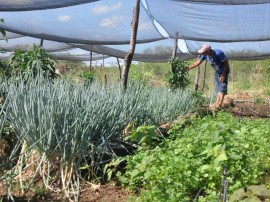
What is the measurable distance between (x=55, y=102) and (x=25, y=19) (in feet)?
18.0

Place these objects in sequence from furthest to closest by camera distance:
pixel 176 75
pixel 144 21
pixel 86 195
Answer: pixel 144 21
pixel 176 75
pixel 86 195

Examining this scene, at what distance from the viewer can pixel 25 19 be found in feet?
23.3

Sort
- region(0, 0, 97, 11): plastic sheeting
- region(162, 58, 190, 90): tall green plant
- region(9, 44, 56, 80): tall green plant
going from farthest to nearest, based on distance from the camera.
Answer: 1. region(162, 58, 190, 90): tall green plant
2. region(0, 0, 97, 11): plastic sheeting
3. region(9, 44, 56, 80): tall green plant

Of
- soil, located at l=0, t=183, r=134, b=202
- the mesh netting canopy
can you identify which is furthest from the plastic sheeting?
soil, located at l=0, t=183, r=134, b=202

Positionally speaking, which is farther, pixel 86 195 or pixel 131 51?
pixel 131 51

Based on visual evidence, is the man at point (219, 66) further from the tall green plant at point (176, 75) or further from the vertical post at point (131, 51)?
the vertical post at point (131, 51)

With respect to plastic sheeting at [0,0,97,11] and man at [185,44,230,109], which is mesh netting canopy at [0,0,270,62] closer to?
plastic sheeting at [0,0,97,11]

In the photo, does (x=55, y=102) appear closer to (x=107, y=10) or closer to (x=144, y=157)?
(x=144, y=157)

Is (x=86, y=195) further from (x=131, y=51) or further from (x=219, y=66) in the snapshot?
(x=219, y=66)

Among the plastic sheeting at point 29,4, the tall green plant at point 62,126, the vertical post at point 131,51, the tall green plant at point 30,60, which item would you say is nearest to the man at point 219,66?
the vertical post at point 131,51

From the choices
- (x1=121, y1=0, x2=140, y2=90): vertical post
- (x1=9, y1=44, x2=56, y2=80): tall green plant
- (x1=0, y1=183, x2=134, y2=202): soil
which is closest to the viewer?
(x1=0, y1=183, x2=134, y2=202): soil

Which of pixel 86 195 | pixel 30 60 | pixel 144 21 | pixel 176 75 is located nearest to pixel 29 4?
pixel 30 60

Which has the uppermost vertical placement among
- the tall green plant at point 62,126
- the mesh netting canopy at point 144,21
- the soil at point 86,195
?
the mesh netting canopy at point 144,21

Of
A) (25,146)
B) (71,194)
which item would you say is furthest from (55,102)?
(71,194)
